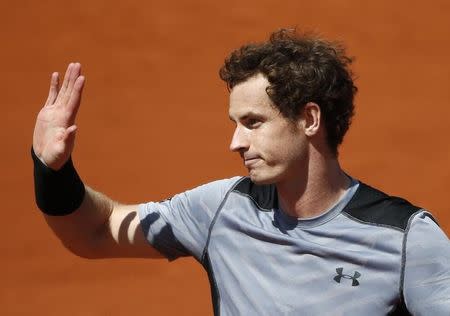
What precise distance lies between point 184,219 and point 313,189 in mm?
387

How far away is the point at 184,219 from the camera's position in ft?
9.34

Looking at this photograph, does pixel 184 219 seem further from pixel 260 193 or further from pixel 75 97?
pixel 75 97

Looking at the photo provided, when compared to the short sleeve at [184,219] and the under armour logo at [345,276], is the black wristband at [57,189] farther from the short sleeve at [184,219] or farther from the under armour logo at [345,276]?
the under armour logo at [345,276]

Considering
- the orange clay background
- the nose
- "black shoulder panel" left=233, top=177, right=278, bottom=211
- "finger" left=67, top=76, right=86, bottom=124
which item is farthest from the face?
the orange clay background

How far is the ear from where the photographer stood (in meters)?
2.68

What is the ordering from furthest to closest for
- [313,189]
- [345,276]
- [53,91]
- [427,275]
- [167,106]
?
[167,106], [53,91], [313,189], [345,276], [427,275]

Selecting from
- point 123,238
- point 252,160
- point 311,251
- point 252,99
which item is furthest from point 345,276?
Result: point 123,238

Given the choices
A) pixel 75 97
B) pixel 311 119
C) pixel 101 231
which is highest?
pixel 75 97

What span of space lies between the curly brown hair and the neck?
0.07 m

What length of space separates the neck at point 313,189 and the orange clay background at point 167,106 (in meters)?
3.13

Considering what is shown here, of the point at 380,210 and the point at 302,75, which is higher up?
the point at 302,75

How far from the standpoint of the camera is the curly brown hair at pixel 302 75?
264 centimetres

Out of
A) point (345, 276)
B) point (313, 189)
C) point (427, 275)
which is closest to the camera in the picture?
point (427, 275)

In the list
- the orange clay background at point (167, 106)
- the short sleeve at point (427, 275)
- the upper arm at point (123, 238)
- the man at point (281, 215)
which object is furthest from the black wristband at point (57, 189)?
the orange clay background at point (167, 106)
